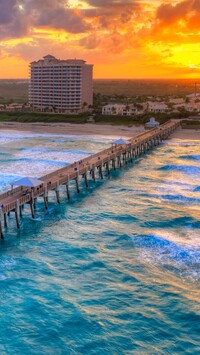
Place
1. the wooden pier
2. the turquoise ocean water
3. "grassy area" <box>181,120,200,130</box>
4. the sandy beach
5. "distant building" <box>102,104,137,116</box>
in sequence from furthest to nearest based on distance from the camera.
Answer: "distant building" <box>102,104,137,116</box>
"grassy area" <box>181,120,200,130</box>
the sandy beach
the wooden pier
the turquoise ocean water

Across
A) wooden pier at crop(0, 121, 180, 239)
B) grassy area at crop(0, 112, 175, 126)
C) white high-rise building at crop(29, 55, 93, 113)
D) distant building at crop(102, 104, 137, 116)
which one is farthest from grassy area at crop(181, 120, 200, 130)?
white high-rise building at crop(29, 55, 93, 113)

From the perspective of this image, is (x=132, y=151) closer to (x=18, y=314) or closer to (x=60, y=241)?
(x=60, y=241)

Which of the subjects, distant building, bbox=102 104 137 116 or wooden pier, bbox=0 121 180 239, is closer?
wooden pier, bbox=0 121 180 239

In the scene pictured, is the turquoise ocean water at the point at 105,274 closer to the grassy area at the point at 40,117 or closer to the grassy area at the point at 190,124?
the grassy area at the point at 190,124

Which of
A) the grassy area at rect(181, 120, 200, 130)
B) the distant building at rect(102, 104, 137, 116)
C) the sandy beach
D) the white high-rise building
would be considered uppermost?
the white high-rise building

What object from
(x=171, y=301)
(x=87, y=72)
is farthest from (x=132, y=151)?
(x=87, y=72)

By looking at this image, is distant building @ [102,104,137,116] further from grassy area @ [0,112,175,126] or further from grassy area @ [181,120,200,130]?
grassy area @ [181,120,200,130]
